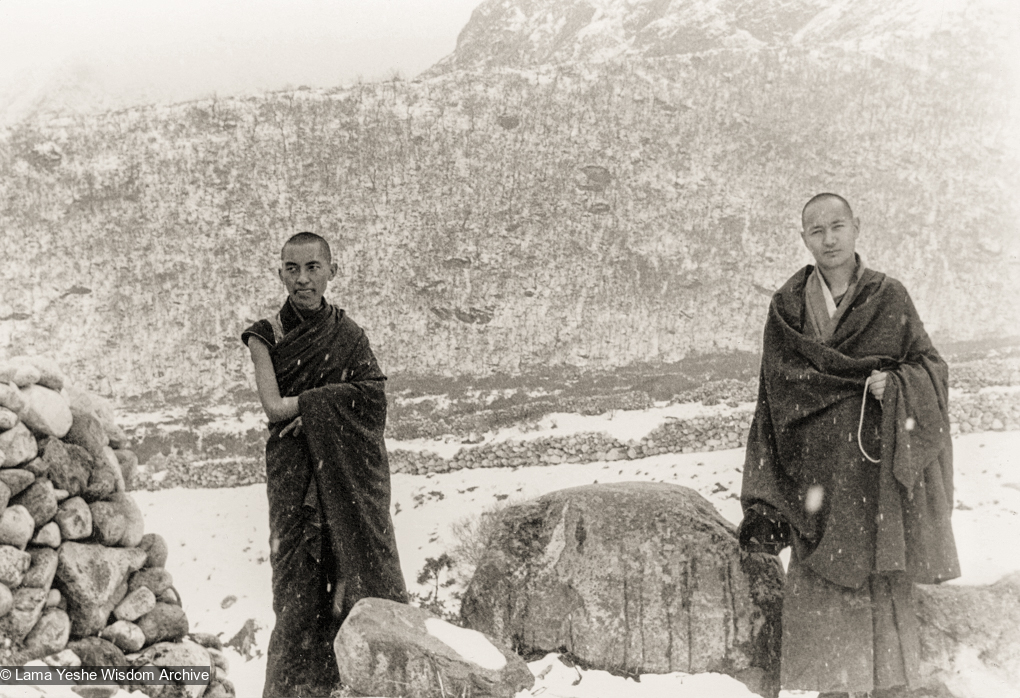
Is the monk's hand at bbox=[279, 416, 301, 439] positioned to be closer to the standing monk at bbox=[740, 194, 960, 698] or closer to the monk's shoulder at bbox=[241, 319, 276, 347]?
the monk's shoulder at bbox=[241, 319, 276, 347]

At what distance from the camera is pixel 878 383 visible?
8.21 ft

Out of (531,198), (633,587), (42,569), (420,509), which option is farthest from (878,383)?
(42,569)

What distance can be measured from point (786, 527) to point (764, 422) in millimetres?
340

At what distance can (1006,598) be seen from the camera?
258 centimetres

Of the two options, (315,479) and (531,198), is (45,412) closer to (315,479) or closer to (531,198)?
(315,479)

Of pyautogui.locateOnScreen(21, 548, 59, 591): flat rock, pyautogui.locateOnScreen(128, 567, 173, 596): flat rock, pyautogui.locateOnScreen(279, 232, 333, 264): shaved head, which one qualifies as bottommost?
pyautogui.locateOnScreen(128, 567, 173, 596): flat rock

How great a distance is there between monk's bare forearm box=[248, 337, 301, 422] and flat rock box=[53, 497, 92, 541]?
37.3 inches

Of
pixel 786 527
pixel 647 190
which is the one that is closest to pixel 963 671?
pixel 786 527

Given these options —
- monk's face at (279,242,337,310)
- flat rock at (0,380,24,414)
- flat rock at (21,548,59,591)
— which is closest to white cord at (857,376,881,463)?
monk's face at (279,242,337,310)

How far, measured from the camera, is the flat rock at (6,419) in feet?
10.0

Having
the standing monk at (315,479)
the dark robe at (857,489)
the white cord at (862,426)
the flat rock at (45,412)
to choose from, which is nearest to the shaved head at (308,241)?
the standing monk at (315,479)

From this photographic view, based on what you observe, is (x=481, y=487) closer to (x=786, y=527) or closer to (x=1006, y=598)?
(x=786, y=527)

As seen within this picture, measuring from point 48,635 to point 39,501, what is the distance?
1.59 feet

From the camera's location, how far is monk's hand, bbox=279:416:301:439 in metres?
2.91
